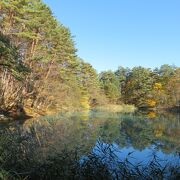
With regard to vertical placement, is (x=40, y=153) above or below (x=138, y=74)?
below

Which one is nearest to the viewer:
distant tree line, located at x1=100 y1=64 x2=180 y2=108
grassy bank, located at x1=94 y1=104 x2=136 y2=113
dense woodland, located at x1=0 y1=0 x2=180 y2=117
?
dense woodland, located at x1=0 y1=0 x2=180 y2=117

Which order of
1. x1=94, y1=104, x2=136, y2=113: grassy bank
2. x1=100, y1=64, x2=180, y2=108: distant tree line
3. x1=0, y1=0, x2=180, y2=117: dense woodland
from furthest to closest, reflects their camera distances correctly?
x1=100, y1=64, x2=180, y2=108: distant tree line
x1=94, y1=104, x2=136, y2=113: grassy bank
x1=0, y1=0, x2=180, y2=117: dense woodland

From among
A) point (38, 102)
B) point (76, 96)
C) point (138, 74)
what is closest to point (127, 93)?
point (138, 74)

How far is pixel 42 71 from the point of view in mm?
38156

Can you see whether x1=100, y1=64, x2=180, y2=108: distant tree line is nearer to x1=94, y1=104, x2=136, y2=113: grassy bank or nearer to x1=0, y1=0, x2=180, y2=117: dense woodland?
x1=0, y1=0, x2=180, y2=117: dense woodland

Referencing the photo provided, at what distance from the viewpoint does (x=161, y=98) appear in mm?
65438

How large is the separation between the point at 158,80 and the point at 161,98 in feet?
41.3

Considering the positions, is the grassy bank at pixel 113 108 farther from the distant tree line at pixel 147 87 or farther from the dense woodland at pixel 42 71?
the distant tree line at pixel 147 87

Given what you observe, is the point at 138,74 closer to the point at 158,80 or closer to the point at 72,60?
the point at 158,80

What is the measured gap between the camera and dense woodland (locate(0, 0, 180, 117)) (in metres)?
26.8

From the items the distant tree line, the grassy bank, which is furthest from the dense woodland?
the grassy bank

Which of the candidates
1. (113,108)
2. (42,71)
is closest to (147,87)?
(113,108)

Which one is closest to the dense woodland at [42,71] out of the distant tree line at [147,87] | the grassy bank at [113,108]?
the distant tree line at [147,87]

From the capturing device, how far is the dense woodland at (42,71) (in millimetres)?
26781
